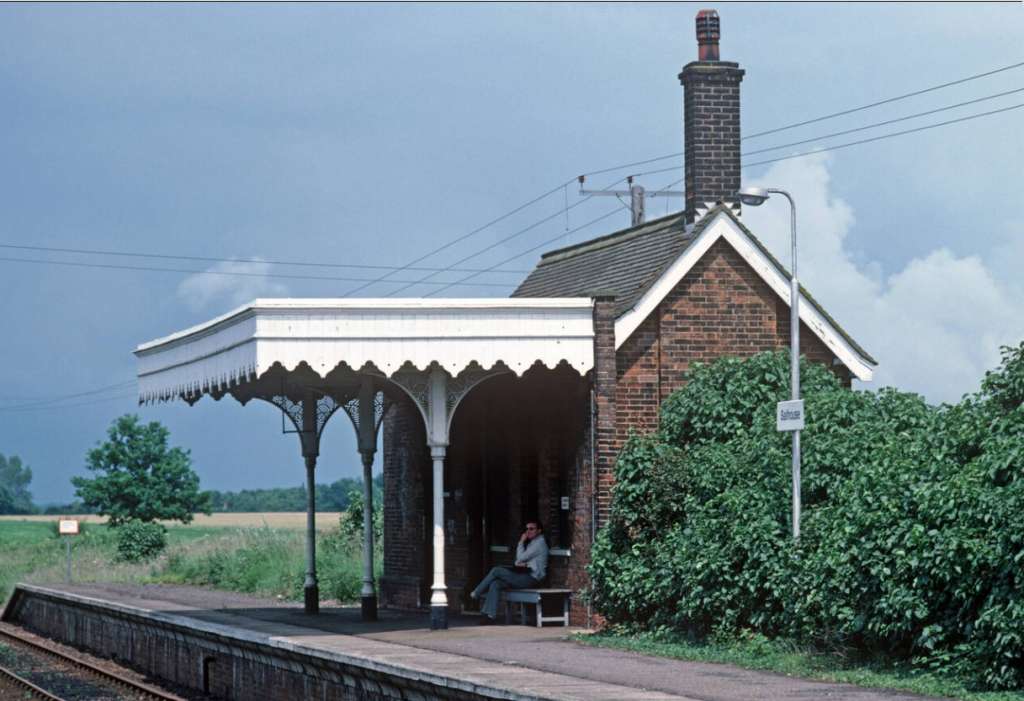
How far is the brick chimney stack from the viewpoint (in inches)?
846

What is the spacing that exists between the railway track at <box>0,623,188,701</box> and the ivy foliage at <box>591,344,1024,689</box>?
569 centimetres

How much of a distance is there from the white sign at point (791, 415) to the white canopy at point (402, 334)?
9.89 feet

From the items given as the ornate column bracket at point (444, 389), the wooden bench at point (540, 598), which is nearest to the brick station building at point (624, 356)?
the wooden bench at point (540, 598)

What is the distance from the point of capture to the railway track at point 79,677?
793 inches

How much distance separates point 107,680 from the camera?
2253 cm

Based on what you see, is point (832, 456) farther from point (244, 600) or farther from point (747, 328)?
point (244, 600)

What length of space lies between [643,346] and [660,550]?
285cm

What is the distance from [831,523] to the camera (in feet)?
51.8

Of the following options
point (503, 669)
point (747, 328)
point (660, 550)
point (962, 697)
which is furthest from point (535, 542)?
point (962, 697)

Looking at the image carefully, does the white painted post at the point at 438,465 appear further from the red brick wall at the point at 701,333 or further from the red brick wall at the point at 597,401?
the red brick wall at the point at 701,333

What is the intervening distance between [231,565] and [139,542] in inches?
540

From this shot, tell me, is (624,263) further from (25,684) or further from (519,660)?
(25,684)

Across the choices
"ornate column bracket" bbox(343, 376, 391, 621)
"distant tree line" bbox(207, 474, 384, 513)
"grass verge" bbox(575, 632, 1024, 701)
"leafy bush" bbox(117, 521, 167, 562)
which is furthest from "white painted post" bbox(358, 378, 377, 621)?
"distant tree line" bbox(207, 474, 384, 513)

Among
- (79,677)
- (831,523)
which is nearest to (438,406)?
(831,523)
